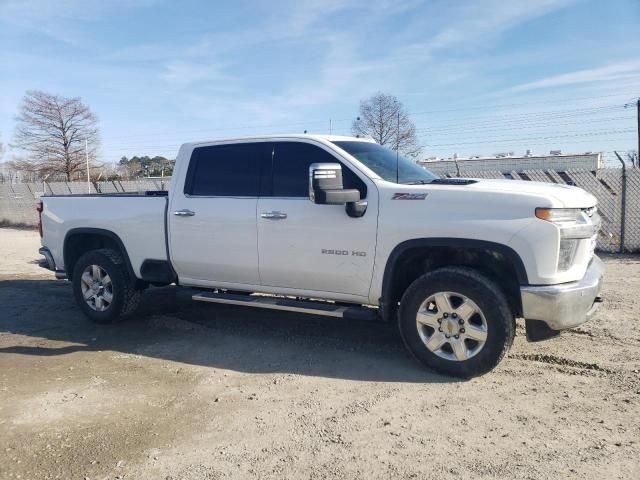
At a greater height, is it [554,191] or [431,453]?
[554,191]

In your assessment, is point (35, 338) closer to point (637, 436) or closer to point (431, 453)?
point (431, 453)

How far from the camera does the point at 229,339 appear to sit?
558cm

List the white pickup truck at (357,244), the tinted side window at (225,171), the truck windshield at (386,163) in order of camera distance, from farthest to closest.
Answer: the tinted side window at (225,171) < the truck windshield at (386,163) < the white pickup truck at (357,244)

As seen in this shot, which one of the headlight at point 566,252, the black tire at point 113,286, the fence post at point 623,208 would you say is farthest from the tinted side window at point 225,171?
the fence post at point 623,208

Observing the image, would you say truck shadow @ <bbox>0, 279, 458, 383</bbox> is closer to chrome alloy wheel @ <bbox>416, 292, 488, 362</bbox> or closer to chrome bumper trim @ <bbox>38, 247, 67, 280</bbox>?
chrome alloy wheel @ <bbox>416, 292, 488, 362</bbox>

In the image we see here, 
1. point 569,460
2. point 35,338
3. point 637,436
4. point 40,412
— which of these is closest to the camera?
point 569,460

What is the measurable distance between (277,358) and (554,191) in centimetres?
280

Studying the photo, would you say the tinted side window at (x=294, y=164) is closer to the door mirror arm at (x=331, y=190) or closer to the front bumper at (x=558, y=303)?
the door mirror arm at (x=331, y=190)

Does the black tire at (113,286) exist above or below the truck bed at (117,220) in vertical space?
below

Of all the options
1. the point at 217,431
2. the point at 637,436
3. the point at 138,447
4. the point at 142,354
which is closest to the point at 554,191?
the point at 637,436

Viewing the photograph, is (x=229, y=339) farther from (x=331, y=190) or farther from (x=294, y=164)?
(x=331, y=190)

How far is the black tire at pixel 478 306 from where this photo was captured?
13.5 ft

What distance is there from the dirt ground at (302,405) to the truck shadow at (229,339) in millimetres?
24

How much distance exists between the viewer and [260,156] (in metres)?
5.36
